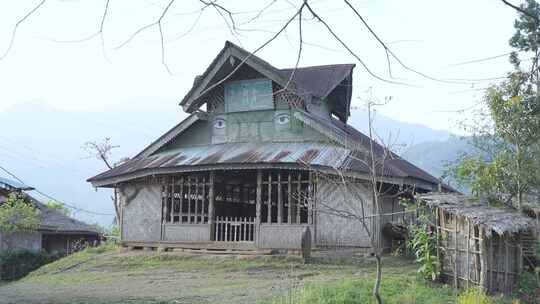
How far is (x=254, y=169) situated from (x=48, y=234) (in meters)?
18.6

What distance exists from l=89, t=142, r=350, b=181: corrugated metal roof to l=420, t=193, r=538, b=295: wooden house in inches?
180

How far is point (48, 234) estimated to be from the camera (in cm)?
3566

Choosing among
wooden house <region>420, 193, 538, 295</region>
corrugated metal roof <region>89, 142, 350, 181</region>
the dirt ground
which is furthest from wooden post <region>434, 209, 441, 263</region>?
corrugated metal roof <region>89, 142, 350, 181</region>

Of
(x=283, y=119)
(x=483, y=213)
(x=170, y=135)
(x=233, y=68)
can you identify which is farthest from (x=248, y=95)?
(x=483, y=213)

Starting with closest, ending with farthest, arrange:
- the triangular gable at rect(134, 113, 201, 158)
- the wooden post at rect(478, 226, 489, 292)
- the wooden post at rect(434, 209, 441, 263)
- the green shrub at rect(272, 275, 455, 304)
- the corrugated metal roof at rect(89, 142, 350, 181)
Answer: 1. the green shrub at rect(272, 275, 455, 304)
2. the wooden post at rect(478, 226, 489, 292)
3. the wooden post at rect(434, 209, 441, 263)
4. the corrugated metal roof at rect(89, 142, 350, 181)
5. the triangular gable at rect(134, 113, 201, 158)

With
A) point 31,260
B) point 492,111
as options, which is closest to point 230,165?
point 492,111

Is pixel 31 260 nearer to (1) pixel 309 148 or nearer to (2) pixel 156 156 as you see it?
(2) pixel 156 156

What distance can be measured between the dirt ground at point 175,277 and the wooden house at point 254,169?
3.20 ft

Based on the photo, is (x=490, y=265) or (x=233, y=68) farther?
(x=233, y=68)

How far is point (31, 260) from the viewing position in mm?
29094

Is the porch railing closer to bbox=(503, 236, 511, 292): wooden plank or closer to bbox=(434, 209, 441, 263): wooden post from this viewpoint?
bbox=(434, 209, 441, 263): wooden post

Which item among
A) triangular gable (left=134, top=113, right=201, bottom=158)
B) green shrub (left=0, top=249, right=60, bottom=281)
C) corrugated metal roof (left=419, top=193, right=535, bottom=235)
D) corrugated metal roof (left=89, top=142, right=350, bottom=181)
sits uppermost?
triangular gable (left=134, top=113, right=201, bottom=158)

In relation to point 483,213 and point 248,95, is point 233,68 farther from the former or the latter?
point 483,213

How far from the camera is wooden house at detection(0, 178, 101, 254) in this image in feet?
109
